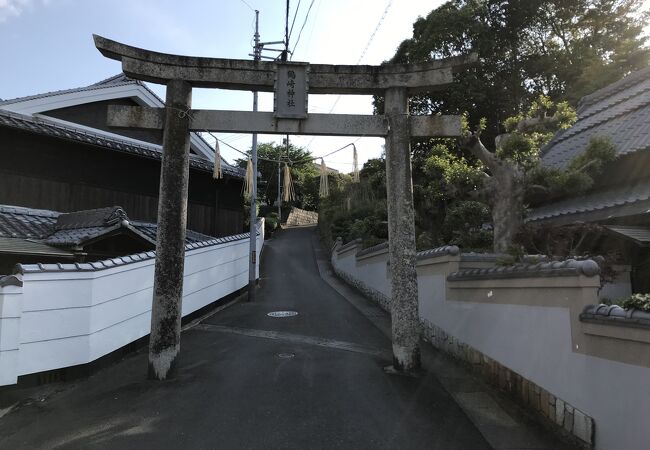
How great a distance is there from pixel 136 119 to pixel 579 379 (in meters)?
7.45

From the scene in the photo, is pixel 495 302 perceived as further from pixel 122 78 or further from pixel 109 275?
pixel 122 78

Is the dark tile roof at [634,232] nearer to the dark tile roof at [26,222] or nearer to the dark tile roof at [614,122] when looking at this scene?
the dark tile roof at [614,122]

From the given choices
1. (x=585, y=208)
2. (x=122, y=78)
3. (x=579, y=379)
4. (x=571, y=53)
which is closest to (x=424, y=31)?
(x=571, y=53)

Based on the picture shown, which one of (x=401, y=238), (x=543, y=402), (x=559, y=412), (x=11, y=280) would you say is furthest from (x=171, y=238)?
(x=559, y=412)

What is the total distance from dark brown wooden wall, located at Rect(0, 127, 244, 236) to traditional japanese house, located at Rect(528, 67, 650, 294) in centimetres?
1190

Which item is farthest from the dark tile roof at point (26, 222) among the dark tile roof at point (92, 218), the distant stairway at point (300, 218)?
the distant stairway at point (300, 218)

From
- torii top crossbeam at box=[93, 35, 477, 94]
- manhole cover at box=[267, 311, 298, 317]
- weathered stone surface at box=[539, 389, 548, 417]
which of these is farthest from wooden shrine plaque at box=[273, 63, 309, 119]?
manhole cover at box=[267, 311, 298, 317]

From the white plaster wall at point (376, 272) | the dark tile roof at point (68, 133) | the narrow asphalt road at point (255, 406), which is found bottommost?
the narrow asphalt road at point (255, 406)

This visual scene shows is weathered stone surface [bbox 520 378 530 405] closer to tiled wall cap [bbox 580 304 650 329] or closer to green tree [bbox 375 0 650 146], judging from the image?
tiled wall cap [bbox 580 304 650 329]

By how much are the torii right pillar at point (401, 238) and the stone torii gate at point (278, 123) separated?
0.7 inches

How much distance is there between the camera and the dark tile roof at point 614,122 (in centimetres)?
1196

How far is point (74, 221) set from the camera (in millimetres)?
11758

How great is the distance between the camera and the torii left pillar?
743 cm

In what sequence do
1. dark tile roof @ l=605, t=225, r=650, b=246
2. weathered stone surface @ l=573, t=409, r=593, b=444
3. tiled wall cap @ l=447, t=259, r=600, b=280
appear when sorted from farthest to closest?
dark tile roof @ l=605, t=225, r=650, b=246 → tiled wall cap @ l=447, t=259, r=600, b=280 → weathered stone surface @ l=573, t=409, r=593, b=444
